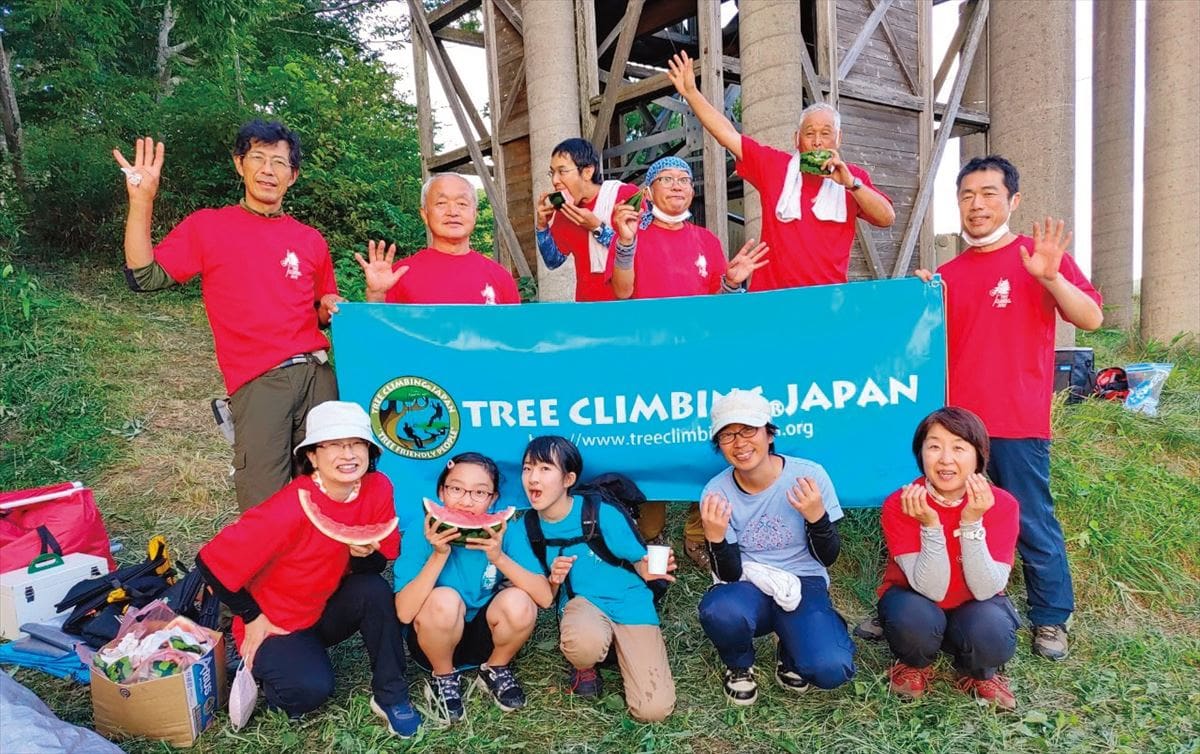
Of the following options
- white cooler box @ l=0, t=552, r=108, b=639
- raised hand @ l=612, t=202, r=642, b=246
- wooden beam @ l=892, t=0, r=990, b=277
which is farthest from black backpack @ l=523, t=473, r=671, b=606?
wooden beam @ l=892, t=0, r=990, b=277

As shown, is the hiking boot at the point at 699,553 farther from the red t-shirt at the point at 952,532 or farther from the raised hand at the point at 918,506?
the raised hand at the point at 918,506

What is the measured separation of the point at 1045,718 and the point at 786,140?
4.64 metres

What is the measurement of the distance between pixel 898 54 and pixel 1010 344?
645 cm

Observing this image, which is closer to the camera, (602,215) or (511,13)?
(602,215)

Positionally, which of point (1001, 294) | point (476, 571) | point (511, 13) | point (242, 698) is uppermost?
point (511, 13)

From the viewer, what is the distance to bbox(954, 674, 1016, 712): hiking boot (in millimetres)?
3006

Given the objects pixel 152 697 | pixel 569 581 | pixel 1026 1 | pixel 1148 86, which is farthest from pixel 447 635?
pixel 1148 86

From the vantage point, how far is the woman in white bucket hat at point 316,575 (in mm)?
2914

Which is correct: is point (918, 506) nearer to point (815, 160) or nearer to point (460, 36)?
point (815, 160)

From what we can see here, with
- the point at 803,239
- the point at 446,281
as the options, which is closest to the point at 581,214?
the point at 446,281

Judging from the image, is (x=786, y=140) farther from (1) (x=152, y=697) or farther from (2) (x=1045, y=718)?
(1) (x=152, y=697)

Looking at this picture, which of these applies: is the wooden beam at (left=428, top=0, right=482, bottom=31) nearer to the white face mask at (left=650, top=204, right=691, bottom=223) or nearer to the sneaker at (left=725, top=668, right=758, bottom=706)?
the white face mask at (left=650, top=204, right=691, bottom=223)

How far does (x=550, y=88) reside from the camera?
25.5 feet

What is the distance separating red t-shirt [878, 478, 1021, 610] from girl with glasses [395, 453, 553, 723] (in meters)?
1.53
